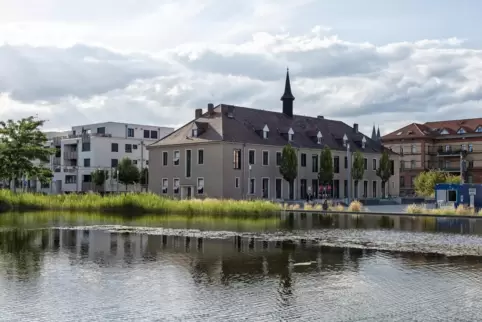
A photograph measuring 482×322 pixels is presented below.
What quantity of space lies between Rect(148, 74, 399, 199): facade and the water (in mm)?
32682

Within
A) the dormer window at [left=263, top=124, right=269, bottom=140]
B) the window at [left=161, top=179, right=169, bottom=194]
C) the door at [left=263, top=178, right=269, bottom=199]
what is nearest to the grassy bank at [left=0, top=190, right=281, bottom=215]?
the window at [left=161, top=179, right=169, bottom=194]

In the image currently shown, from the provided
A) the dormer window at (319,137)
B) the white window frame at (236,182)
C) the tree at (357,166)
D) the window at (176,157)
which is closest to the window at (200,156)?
the window at (176,157)

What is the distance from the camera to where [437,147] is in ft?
320

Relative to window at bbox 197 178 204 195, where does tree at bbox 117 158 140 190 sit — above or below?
above

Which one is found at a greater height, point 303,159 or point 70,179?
point 303,159

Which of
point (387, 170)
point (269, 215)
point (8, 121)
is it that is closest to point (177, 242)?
point (269, 215)

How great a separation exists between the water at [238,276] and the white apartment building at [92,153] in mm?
59777

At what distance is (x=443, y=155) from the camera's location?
95.8 meters

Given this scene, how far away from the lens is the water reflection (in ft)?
34.7

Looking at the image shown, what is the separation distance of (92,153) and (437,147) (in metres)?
53.7

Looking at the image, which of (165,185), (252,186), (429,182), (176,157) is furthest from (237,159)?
(429,182)

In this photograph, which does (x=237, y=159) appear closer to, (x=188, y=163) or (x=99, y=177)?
Answer: (x=188, y=163)

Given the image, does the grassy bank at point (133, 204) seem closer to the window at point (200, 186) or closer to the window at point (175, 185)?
the window at point (200, 186)

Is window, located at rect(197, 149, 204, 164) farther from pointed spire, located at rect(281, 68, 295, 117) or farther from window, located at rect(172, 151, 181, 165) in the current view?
pointed spire, located at rect(281, 68, 295, 117)
